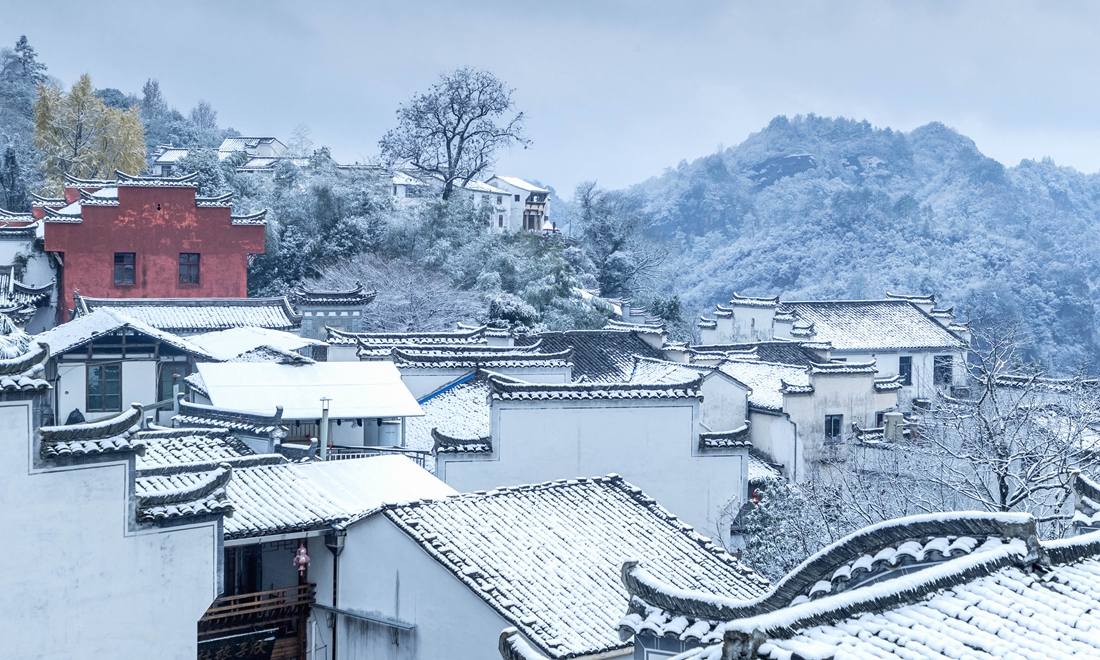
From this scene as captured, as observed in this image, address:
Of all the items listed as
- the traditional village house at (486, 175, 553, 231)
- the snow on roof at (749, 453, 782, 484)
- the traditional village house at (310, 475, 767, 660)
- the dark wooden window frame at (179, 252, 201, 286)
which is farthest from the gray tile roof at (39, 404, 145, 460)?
the traditional village house at (486, 175, 553, 231)

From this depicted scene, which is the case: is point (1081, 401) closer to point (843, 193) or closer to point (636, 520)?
point (636, 520)

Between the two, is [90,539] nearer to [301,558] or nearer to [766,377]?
[301,558]

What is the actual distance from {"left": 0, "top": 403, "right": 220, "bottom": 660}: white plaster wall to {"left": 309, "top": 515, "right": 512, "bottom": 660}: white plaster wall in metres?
1.80

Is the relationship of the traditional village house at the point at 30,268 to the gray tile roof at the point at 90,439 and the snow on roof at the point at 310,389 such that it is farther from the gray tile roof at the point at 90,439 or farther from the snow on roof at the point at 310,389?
the gray tile roof at the point at 90,439

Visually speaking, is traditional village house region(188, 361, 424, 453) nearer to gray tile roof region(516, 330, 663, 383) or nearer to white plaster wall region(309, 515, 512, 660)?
white plaster wall region(309, 515, 512, 660)

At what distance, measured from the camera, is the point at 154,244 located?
31266 millimetres

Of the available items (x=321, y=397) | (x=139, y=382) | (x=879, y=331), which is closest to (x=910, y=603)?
(x=321, y=397)

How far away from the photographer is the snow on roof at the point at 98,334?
21641 mm

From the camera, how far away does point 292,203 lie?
134ft

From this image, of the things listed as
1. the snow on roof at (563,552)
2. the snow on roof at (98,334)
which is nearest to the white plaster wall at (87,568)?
the snow on roof at (563,552)

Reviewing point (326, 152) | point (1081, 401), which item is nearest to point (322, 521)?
point (1081, 401)

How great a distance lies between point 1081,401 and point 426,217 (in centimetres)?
2663

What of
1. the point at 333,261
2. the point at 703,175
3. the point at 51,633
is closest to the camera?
the point at 51,633

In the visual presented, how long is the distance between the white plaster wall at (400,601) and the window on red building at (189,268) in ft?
73.8
